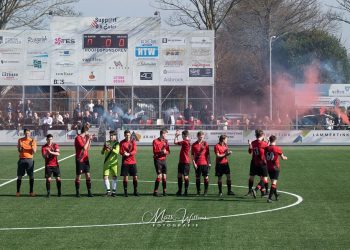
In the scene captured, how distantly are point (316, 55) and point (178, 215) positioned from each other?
61142 millimetres

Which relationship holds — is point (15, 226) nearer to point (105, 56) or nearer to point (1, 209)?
point (1, 209)

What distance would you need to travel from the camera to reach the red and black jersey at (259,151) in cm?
2469

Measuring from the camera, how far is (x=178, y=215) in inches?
828

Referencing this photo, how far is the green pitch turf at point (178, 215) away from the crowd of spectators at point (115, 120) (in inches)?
864

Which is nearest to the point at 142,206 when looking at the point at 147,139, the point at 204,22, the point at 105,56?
the point at 147,139

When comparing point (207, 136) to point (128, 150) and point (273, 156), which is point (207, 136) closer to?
point (128, 150)

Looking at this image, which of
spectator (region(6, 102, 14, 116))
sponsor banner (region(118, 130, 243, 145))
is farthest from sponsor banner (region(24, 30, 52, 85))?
sponsor banner (region(118, 130, 243, 145))

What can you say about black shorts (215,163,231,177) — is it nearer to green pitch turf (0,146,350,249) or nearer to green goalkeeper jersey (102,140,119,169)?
green pitch turf (0,146,350,249)

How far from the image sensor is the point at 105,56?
185ft

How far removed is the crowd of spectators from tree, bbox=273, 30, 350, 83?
77.0 feet

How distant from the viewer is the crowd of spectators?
177 feet

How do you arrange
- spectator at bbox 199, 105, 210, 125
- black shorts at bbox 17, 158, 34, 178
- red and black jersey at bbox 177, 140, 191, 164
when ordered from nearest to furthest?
1. red and black jersey at bbox 177, 140, 191, 164
2. black shorts at bbox 17, 158, 34, 178
3. spectator at bbox 199, 105, 210, 125

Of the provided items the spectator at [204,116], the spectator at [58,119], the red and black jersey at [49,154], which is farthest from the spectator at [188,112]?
the red and black jersey at [49,154]

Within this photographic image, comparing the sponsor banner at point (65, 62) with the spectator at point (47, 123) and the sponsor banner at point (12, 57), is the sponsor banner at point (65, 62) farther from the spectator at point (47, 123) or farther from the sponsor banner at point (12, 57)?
the spectator at point (47, 123)
